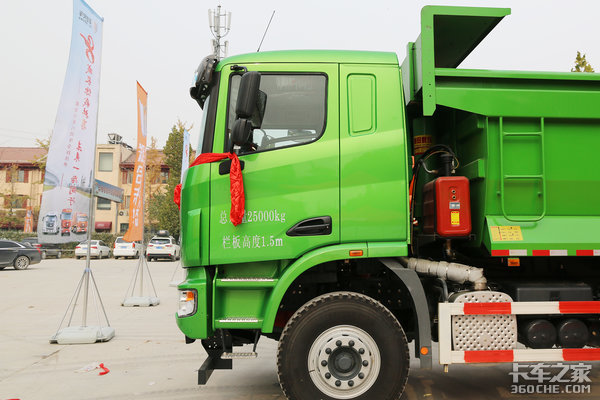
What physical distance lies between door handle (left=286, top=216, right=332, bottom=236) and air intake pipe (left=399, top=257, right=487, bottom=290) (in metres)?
0.73

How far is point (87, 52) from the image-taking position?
689 cm

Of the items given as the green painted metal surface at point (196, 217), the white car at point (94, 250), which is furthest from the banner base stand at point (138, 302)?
the white car at point (94, 250)

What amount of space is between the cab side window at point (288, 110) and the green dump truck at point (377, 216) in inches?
0.5

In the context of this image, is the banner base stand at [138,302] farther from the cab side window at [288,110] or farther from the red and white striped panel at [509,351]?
the red and white striped panel at [509,351]

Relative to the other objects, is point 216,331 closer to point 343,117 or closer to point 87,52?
point 343,117

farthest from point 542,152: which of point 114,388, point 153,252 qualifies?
point 153,252

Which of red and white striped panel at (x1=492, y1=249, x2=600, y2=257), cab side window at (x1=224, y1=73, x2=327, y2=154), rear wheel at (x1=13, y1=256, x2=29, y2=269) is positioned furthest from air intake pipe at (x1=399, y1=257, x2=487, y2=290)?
rear wheel at (x1=13, y1=256, x2=29, y2=269)

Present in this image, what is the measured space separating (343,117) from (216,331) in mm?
2110

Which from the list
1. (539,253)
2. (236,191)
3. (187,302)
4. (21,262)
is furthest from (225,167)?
(21,262)

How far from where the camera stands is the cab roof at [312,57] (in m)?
3.99

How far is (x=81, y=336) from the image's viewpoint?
6742mm

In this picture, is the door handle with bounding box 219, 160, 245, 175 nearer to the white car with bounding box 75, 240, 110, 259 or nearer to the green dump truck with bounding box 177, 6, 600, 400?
the green dump truck with bounding box 177, 6, 600, 400

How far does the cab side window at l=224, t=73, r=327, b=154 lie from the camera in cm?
388

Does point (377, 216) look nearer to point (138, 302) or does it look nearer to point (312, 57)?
point (312, 57)
